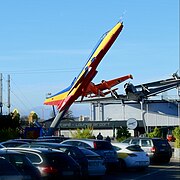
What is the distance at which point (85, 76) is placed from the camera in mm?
56656

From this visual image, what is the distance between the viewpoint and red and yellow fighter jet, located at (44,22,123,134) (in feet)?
175

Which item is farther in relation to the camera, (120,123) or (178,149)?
(120,123)

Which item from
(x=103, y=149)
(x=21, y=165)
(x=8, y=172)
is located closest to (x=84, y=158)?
(x=103, y=149)

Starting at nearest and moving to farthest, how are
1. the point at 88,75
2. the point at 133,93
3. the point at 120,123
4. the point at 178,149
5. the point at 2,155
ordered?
the point at 2,155, the point at 178,149, the point at 88,75, the point at 133,93, the point at 120,123

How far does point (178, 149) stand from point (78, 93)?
78.6ft

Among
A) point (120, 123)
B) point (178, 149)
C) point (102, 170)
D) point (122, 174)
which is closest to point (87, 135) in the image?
point (178, 149)

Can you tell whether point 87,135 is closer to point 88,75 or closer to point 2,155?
point 88,75

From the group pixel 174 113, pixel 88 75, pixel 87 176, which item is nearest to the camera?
pixel 87 176

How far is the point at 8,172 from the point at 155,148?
68.3 ft

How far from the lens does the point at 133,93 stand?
2918 inches

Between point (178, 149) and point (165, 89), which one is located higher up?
point (165, 89)

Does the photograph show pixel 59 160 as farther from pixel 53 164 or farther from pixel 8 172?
pixel 8 172

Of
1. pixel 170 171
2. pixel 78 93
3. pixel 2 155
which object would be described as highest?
pixel 78 93

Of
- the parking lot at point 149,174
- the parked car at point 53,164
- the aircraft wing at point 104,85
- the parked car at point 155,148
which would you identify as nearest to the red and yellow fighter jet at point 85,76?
the aircraft wing at point 104,85
